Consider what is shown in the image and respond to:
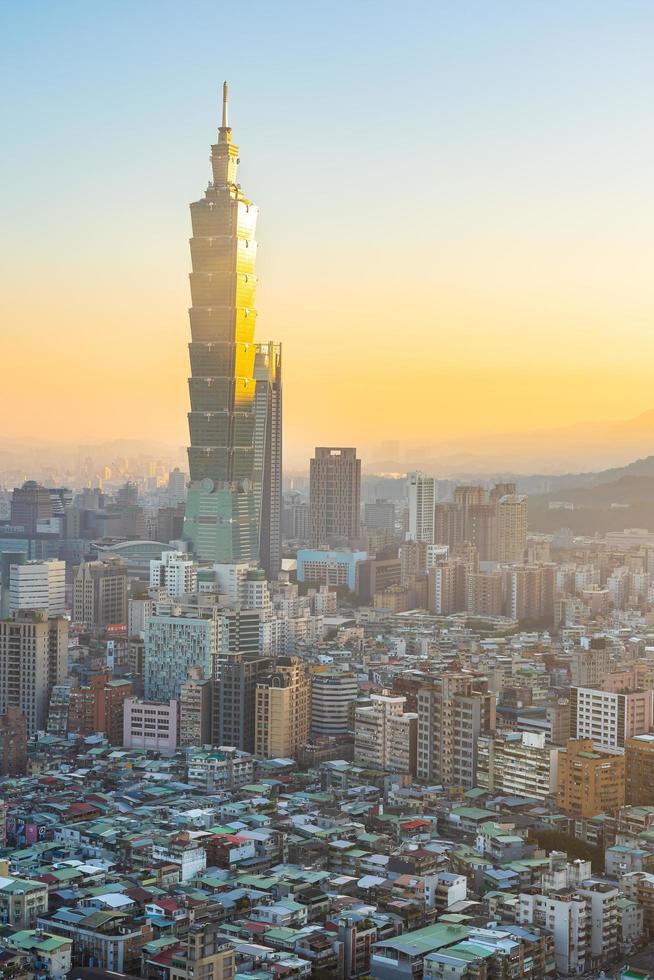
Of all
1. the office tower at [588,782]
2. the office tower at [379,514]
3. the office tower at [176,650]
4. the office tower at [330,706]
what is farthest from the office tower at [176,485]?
Result: the office tower at [588,782]

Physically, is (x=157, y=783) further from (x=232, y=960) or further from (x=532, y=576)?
(x=532, y=576)

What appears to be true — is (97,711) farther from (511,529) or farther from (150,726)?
(511,529)

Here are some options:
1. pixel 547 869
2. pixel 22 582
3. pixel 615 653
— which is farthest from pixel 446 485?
pixel 547 869

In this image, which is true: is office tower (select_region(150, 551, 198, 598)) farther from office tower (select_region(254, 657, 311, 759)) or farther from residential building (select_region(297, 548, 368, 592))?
residential building (select_region(297, 548, 368, 592))

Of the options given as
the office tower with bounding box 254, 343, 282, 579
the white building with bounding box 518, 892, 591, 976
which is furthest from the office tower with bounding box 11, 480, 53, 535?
the white building with bounding box 518, 892, 591, 976

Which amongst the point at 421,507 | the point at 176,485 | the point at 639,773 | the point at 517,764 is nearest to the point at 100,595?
the point at 517,764

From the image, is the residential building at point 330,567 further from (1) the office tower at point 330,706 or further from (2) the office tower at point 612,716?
(2) the office tower at point 612,716
